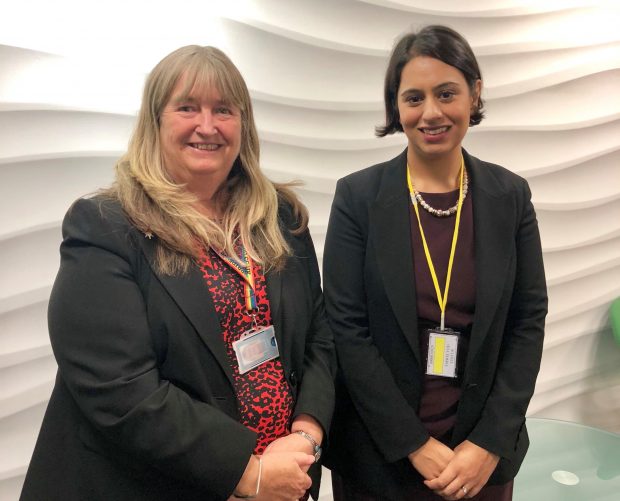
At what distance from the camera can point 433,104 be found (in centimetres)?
134

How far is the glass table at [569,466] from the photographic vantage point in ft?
6.52

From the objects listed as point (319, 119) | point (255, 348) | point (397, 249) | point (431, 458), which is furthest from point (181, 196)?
point (319, 119)

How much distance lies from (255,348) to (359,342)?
278mm

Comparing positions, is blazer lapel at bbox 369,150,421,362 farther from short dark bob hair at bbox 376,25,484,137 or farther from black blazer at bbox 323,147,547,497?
short dark bob hair at bbox 376,25,484,137

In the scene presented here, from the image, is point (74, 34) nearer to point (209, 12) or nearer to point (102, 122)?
point (102, 122)

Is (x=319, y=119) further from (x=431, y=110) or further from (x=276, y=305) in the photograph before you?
(x=276, y=305)

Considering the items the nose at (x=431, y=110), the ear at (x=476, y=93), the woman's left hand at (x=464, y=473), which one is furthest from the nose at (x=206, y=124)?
the woman's left hand at (x=464, y=473)

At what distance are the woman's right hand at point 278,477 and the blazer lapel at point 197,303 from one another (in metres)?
0.20

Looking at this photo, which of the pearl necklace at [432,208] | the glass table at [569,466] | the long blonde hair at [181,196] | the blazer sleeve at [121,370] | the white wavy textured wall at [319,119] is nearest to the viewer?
the blazer sleeve at [121,370]

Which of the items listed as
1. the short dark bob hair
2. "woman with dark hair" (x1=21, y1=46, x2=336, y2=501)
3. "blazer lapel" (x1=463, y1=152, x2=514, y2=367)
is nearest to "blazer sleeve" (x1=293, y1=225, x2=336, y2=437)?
"woman with dark hair" (x1=21, y1=46, x2=336, y2=501)

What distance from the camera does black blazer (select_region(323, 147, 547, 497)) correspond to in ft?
4.48

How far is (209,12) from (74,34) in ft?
1.47

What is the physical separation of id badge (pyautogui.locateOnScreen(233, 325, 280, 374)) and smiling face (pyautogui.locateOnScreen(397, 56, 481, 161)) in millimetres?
572

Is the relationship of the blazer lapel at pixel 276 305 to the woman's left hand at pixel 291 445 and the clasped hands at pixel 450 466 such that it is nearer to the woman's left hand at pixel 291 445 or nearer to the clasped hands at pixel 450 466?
the woman's left hand at pixel 291 445
